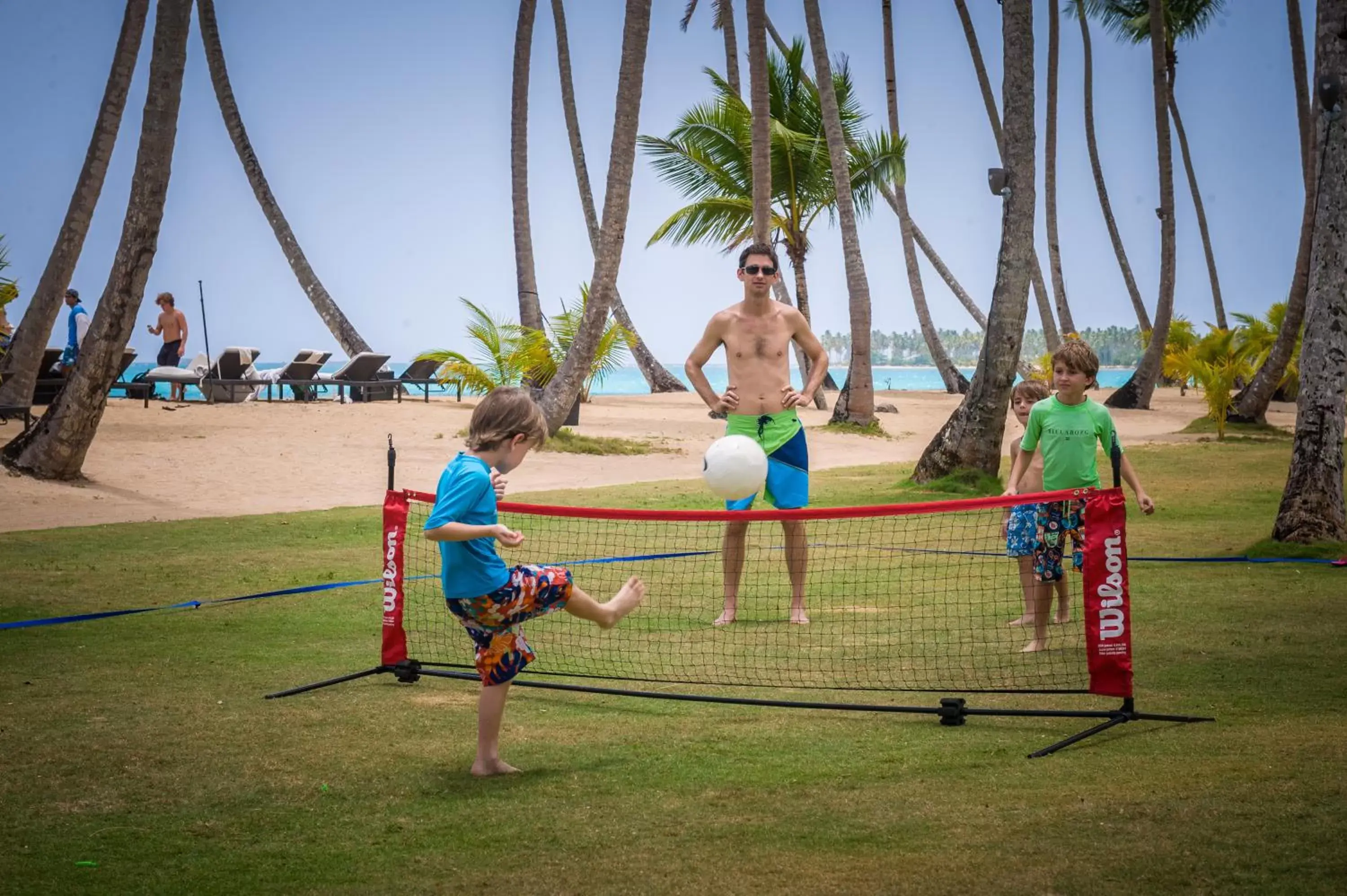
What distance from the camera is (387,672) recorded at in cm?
687

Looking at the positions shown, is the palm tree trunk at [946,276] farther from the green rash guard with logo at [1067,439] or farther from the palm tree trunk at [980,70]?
the green rash guard with logo at [1067,439]

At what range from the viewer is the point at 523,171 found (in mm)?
29281

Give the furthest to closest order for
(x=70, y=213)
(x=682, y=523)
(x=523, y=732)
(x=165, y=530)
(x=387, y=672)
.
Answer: (x=70, y=213)
(x=682, y=523)
(x=165, y=530)
(x=387, y=672)
(x=523, y=732)

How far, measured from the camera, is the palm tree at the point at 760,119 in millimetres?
23188

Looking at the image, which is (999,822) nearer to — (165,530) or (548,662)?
(548,662)

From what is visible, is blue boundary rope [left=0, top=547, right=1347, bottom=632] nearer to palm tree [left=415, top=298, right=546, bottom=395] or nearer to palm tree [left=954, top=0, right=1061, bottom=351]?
palm tree [left=415, top=298, right=546, bottom=395]

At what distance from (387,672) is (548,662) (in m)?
0.94

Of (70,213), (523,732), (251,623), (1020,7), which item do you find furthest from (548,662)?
(70,213)

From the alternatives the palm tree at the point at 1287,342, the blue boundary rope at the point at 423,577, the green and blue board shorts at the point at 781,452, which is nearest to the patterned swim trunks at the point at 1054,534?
the blue boundary rope at the point at 423,577

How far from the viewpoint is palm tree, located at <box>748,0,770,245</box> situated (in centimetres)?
2319

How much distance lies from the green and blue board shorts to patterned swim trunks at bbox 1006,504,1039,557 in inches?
54.0

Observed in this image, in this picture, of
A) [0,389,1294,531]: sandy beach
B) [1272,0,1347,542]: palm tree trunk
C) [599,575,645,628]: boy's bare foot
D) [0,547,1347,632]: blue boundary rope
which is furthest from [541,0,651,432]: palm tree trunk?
[599,575,645,628]: boy's bare foot

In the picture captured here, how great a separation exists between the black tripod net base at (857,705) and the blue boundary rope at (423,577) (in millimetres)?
2191

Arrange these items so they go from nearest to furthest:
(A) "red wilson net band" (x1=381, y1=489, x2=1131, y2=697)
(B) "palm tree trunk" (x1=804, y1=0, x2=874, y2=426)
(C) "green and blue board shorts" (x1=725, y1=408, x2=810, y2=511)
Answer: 1. (A) "red wilson net band" (x1=381, y1=489, x2=1131, y2=697)
2. (C) "green and blue board shorts" (x1=725, y1=408, x2=810, y2=511)
3. (B) "palm tree trunk" (x1=804, y1=0, x2=874, y2=426)
